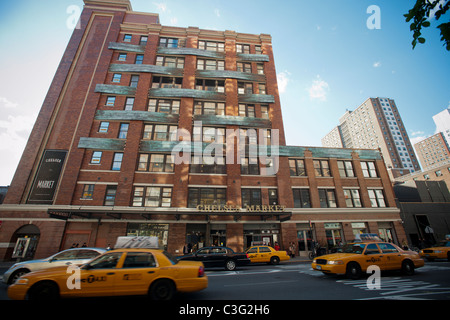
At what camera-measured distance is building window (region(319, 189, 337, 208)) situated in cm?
2386

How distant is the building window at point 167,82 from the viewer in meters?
26.9

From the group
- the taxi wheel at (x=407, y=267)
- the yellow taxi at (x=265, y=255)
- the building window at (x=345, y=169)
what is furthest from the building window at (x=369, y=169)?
the taxi wheel at (x=407, y=267)

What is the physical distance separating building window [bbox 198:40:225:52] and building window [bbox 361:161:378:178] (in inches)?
1038

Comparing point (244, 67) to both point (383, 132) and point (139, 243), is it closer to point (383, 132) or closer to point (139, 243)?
point (139, 243)

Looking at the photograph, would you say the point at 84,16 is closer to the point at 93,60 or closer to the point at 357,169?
the point at 93,60

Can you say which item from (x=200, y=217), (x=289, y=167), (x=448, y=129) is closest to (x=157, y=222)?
(x=200, y=217)

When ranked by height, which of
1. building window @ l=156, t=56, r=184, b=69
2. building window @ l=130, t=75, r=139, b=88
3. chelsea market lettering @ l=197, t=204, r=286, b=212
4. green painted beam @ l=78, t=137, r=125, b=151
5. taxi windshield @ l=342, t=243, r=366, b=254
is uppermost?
building window @ l=156, t=56, r=184, b=69

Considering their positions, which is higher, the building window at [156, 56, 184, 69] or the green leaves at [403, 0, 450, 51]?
the building window at [156, 56, 184, 69]

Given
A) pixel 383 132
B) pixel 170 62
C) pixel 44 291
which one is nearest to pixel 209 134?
pixel 170 62

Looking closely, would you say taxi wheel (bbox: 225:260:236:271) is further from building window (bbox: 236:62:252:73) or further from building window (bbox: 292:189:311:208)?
building window (bbox: 236:62:252:73)

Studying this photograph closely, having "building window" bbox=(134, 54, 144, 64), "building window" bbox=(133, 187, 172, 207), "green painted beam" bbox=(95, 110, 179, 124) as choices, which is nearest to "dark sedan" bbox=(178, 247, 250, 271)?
"building window" bbox=(133, 187, 172, 207)

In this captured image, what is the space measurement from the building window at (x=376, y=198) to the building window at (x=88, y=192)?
3277 cm

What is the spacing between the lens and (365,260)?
921cm

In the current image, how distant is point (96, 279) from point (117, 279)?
0.53 meters
